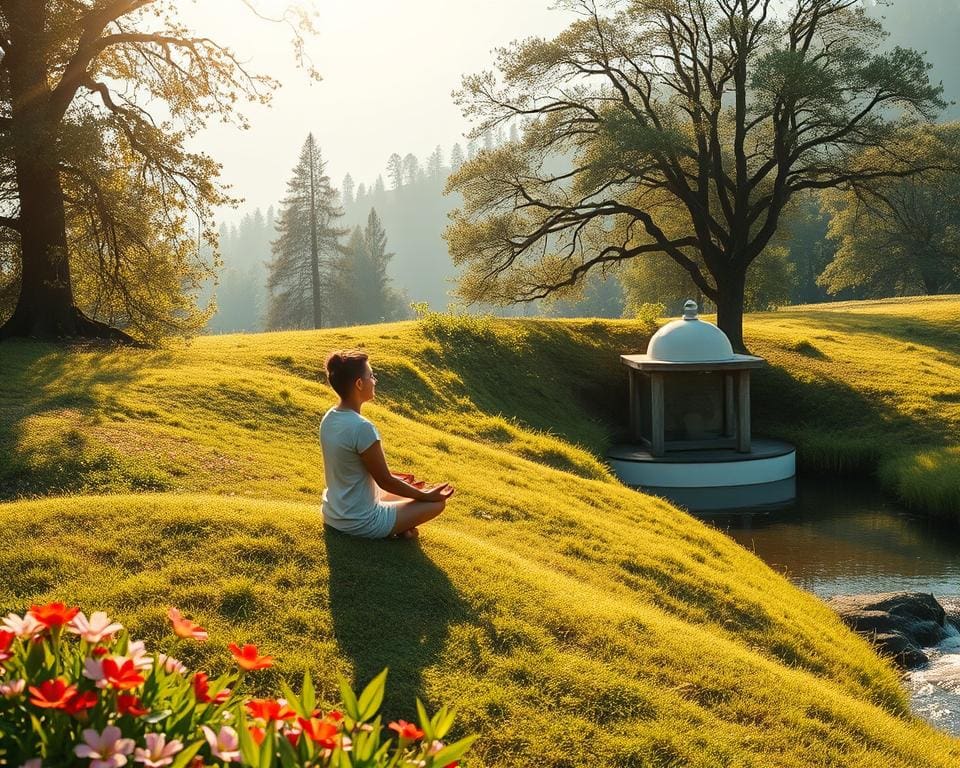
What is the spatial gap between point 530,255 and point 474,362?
7.26m

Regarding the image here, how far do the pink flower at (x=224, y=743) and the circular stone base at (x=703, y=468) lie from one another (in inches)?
757

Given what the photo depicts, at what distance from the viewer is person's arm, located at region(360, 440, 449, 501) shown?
25.1 ft

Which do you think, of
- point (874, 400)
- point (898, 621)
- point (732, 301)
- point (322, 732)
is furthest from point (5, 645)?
point (732, 301)

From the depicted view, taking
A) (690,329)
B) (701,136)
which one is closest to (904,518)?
(690,329)

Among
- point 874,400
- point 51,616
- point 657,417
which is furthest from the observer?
point 874,400

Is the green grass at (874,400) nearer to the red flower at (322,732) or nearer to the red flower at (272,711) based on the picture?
the red flower at (272,711)

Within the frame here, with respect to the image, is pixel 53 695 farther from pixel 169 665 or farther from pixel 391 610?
pixel 391 610

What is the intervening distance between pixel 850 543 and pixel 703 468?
5.10 metres

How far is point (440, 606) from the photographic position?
7391mm

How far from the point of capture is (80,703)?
3.26 metres

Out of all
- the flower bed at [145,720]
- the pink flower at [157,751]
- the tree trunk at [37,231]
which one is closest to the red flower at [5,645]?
the flower bed at [145,720]

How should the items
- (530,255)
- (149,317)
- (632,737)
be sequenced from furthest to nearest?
(530,255) → (149,317) → (632,737)

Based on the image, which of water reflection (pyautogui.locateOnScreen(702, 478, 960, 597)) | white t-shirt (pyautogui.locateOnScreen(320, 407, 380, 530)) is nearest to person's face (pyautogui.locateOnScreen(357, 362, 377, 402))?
white t-shirt (pyautogui.locateOnScreen(320, 407, 380, 530))

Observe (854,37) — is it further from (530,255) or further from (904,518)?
(904,518)
